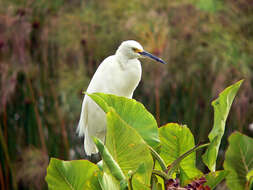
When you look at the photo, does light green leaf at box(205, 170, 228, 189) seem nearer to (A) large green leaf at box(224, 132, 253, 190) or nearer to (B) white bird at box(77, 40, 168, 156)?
(A) large green leaf at box(224, 132, 253, 190)

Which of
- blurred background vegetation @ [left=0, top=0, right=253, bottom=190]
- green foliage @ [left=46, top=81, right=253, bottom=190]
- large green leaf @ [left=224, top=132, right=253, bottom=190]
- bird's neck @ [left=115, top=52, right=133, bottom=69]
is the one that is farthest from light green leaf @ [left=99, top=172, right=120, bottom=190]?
blurred background vegetation @ [left=0, top=0, right=253, bottom=190]

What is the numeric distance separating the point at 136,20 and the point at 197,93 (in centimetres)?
77

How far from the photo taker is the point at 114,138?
2.93 feet

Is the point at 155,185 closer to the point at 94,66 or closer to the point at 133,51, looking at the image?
the point at 133,51

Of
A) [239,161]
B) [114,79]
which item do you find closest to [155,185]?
[239,161]

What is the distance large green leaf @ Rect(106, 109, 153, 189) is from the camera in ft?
2.84

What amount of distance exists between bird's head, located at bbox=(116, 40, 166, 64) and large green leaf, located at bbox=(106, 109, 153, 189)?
2.50 feet

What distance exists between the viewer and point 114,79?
1804 mm

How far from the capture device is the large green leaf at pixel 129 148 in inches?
34.1

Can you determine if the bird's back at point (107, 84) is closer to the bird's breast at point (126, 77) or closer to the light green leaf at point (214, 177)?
the bird's breast at point (126, 77)

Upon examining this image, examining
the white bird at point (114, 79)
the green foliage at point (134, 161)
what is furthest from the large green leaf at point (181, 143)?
the white bird at point (114, 79)

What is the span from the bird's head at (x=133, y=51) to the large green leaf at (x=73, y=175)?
0.75 metres

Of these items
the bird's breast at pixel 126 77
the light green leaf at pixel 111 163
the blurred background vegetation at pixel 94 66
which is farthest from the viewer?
the blurred background vegetation at pixel 94 66

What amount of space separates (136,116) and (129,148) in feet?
0.25
